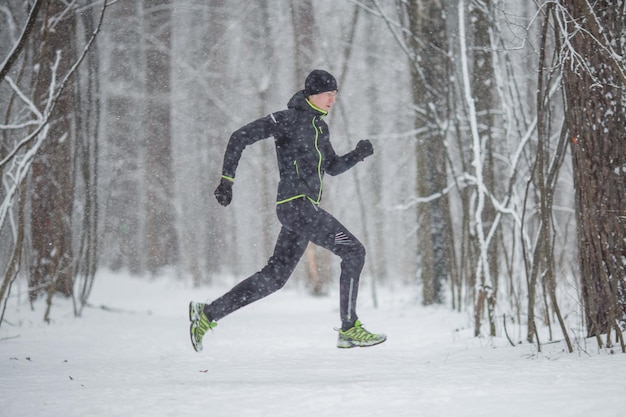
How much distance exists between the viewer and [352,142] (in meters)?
16.9

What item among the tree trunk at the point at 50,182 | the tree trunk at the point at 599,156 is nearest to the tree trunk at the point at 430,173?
the tree trunk at the point at 599,156

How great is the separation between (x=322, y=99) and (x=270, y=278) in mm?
1131

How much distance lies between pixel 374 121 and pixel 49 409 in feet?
58.3

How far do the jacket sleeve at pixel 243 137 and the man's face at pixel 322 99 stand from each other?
263 millimetres

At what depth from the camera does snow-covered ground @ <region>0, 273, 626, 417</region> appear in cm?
225

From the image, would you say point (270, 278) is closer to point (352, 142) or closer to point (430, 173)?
point (430, 173)

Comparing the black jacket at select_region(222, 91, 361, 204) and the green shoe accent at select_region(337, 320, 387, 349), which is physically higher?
the black jacket at select_region(222, 91, 361, 204)

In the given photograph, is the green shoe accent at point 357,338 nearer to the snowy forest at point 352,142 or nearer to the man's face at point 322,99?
the snowy forest at point 352,142

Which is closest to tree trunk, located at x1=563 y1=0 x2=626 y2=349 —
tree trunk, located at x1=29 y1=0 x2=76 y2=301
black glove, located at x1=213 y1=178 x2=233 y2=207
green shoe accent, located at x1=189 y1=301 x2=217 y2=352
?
black glove, located at x1=213 y1=178 x2=233 y2=207

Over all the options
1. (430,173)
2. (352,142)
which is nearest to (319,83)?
(430,173)

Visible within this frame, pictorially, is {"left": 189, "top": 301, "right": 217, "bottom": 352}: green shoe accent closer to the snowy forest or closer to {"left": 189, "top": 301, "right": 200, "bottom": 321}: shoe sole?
{"left": 189, "top": 301, "right": 200, "bottom": 321}: shoe sole

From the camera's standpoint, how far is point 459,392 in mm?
2383

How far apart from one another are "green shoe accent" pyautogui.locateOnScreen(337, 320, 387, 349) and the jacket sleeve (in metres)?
1.18

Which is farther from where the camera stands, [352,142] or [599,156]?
[352,142]
